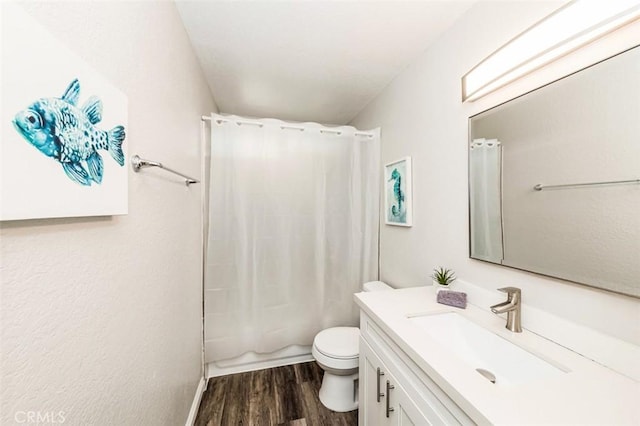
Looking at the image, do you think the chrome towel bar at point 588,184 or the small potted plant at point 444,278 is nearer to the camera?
the chrome towel bar at point 588,184

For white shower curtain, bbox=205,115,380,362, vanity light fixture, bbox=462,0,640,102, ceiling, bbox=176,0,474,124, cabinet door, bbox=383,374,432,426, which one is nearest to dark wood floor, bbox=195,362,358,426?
white shower curtain, bbox=205,115,380,362

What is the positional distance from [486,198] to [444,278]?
47cm

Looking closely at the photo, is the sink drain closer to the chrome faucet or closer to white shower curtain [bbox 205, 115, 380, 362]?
the chrome faucet

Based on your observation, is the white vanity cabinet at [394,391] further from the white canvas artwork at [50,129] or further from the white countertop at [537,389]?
the white canvas artwork at [50,129]


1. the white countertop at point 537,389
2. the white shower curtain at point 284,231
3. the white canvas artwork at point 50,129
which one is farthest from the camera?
the white shower curtain at point 284,231

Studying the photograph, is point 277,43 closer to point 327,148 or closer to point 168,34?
point 168,34

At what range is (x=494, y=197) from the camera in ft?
3.49

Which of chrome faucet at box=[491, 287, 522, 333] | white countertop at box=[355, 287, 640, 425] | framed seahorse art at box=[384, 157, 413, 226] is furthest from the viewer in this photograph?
framed seahorse art at box=[384, 157, 413, 226]

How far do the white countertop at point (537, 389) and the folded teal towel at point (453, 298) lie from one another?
0.70ft

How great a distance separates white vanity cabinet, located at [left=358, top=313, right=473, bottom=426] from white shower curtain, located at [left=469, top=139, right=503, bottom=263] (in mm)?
629

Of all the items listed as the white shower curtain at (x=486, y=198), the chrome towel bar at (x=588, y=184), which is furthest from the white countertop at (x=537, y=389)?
the chrome towel bar at (x=588, y=184)

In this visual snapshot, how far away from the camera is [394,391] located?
894 mm

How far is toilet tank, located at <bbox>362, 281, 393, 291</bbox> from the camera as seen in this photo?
71.7 inches

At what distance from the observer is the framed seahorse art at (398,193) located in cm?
163
